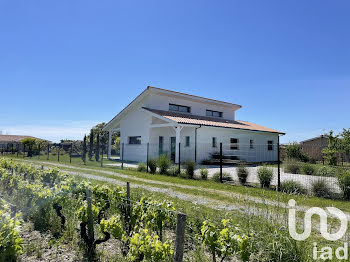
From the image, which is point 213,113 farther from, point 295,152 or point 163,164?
point 163,164

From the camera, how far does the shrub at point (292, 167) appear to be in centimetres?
1358

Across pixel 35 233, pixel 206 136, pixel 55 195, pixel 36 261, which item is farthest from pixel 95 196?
pixel 206 136

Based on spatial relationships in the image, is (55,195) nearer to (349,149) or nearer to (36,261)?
(36,261)

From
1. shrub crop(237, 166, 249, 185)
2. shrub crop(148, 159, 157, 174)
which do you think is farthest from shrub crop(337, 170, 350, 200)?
shrub crop(148, 159, 157, 174)

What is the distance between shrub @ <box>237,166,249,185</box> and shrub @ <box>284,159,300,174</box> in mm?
4880

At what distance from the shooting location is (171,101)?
22500 millimetres

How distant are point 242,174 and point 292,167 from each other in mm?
5078

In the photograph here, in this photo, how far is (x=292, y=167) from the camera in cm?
1367

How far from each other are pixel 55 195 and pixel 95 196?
712 millimetres

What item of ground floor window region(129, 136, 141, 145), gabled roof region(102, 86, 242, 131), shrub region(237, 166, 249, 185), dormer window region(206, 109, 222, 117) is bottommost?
shrub region(237, 166, 249, 185)

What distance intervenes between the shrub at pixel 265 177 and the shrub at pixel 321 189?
5.35 ft

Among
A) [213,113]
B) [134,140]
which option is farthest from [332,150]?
[134,140]

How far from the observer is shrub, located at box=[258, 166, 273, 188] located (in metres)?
9.48

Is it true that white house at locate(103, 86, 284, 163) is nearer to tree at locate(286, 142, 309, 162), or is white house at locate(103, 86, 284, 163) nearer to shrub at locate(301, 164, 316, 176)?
tree at locate(286, 142, 309, 162)
